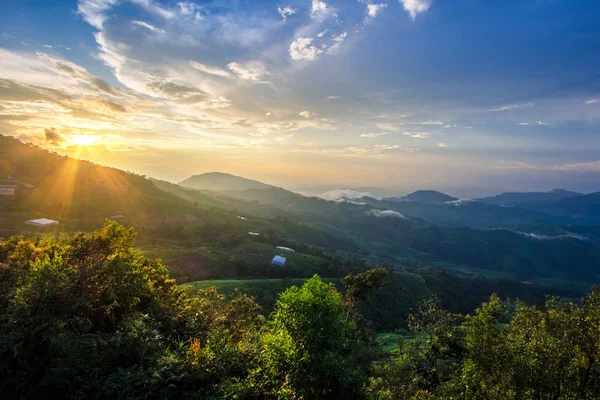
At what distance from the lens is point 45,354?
1516 cm

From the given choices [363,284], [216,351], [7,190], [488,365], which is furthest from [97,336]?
[7,190]

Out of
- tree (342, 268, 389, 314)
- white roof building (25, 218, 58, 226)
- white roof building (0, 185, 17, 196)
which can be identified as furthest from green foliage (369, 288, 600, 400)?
white roof building (0, 185, 17, 196)

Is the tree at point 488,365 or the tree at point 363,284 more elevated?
the tree at point 488,365

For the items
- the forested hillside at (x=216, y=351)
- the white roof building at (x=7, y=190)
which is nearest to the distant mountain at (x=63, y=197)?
the white roof building at (x=7, y=190)

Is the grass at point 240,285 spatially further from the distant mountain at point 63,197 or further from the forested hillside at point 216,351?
the distant mountain at point 63,197

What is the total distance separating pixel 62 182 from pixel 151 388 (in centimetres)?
19916

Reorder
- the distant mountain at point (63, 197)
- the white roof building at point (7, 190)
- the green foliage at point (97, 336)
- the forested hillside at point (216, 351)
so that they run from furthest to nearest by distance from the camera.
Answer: the white roof building at point (7, 190), the distant mountain at point (63, 197), the forested hillside at point (216, 351), the green foliage at point (97, 336)

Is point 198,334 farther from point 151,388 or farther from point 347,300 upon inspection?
point 347,300

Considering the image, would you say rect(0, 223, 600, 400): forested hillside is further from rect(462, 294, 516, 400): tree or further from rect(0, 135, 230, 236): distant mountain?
rect(0, 135, 230, 236): distant mountain

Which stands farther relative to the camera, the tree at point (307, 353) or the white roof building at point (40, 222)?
the white roof building at point (40, 222)

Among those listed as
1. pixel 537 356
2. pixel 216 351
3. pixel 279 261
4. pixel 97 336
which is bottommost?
pixel 279 261

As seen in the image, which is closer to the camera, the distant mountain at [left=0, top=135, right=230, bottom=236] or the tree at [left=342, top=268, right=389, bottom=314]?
the tree at [left=342, top=268, right=389, bottom=314]

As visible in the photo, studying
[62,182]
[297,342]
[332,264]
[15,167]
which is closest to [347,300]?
[297,342]

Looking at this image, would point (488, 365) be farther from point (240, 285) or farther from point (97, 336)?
point (240, 285)
